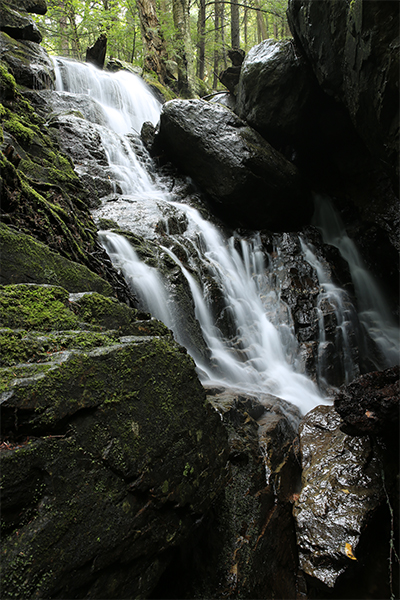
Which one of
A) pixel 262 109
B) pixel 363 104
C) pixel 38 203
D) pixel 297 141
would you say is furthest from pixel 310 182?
pixel 38 203

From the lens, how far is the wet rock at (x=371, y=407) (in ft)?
10.2

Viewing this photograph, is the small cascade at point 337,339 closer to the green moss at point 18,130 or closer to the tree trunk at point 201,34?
the green moss at point 18,130

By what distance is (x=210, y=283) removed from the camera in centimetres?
686

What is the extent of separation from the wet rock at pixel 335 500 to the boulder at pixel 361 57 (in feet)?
15.6

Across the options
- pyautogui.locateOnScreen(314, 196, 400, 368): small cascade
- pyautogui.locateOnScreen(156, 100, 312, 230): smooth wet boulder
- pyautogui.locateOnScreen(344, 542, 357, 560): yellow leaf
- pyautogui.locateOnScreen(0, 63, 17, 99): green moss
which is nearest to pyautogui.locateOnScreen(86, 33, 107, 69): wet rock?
pyautogui.locateOnScreen(156, 100, 312, 230): smooth wet boulder

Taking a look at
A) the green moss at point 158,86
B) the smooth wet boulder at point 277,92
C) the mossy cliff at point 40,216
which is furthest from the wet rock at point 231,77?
the mossy cliff at point 40,216

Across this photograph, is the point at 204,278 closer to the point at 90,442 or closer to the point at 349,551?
the point at 349,551

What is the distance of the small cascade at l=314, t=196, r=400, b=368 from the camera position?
812 cm

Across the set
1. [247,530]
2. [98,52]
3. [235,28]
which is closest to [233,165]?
[247,530]

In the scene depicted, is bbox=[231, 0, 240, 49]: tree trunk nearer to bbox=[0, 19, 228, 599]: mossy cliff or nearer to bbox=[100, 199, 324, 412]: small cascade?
bbox=[100, 199, 324, 412]: small cascade

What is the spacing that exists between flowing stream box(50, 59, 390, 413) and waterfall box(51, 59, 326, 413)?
2 cm

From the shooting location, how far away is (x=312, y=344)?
6.77m

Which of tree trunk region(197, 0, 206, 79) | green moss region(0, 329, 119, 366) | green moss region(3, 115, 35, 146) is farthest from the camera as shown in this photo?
tree trunk region(197, 0, 206, 79)

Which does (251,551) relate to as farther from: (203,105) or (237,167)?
(203,105)
